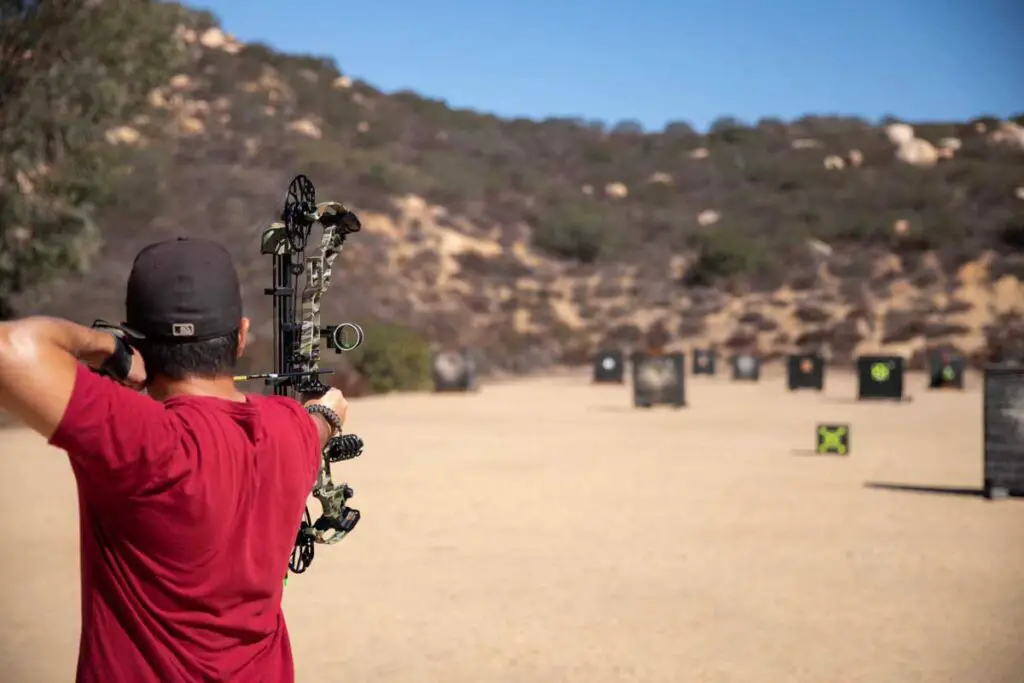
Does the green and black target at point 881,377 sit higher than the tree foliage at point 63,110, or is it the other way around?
the tree foliage at point 63,110

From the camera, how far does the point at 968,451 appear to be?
60.6ft

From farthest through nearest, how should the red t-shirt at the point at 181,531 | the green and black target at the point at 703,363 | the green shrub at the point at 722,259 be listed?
the green shrub at the point at 722,259 → the green and black target at the point at 703,363 → the red t-shirt at the point at 181,531

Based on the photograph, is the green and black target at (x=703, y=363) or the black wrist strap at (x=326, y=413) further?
the green and black target at (x=703, y=363)

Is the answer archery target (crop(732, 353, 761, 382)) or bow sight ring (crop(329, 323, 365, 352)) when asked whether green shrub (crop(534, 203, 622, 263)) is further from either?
bow sight ring (crop(329, 323, 365, 352))

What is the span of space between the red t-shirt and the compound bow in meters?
0.83

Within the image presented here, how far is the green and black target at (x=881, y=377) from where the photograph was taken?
30245 mm

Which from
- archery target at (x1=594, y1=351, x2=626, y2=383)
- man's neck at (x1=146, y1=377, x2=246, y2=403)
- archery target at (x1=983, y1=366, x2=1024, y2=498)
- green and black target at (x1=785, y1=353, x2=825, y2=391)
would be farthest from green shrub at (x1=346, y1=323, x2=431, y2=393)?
man's neck at (x1=146, y1=377, x2=246, y2=403)

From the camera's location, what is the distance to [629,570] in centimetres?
939

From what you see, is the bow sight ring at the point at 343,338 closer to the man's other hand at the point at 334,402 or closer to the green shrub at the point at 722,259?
the man's other hand at the point at 334,402

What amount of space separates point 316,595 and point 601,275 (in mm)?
51743

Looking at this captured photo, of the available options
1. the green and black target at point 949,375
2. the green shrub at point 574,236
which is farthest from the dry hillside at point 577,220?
the green and black target at point 949,375

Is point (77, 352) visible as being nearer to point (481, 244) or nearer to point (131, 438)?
point (131, 438)

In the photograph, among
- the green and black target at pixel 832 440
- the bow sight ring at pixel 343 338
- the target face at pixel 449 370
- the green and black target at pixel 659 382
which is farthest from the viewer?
the target face at pixel 449 370

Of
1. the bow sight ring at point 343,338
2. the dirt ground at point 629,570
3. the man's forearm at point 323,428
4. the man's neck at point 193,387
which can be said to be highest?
the bow sight ring at point 343,338
